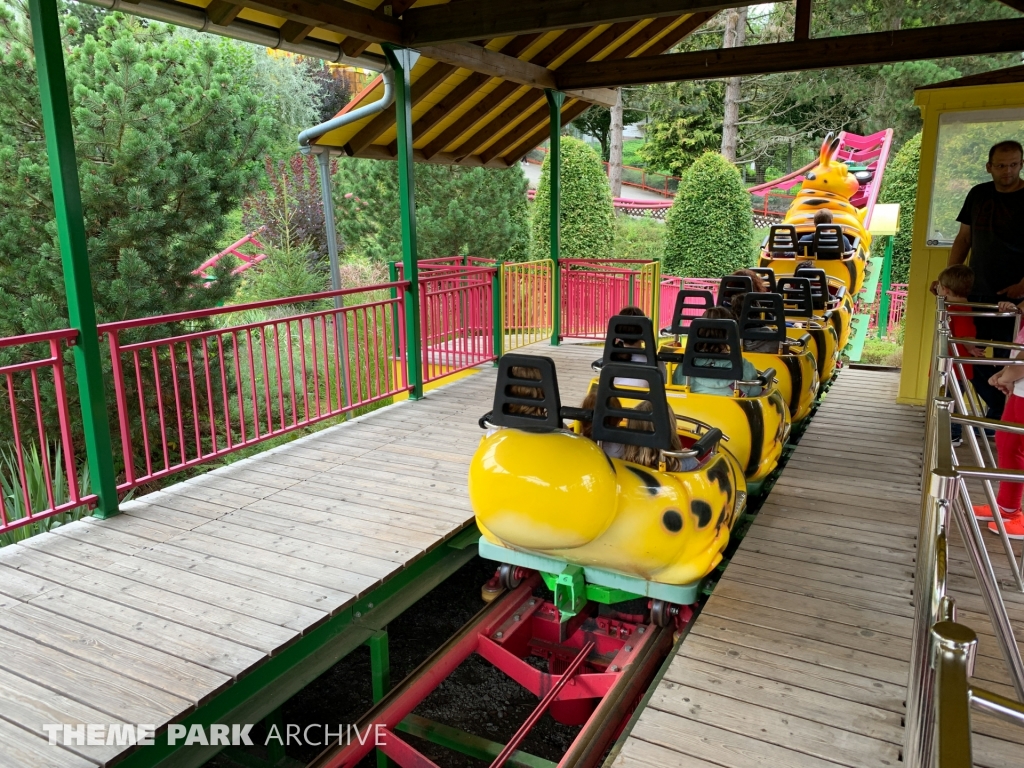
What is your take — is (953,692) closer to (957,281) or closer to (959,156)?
(957,281)

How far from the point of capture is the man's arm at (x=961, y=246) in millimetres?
4426

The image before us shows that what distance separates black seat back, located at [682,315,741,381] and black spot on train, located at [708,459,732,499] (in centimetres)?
56

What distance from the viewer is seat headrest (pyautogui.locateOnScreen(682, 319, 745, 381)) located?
11.0 feet

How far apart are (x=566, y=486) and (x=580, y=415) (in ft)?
1.25

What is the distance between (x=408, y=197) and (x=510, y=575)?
3347 millimetres

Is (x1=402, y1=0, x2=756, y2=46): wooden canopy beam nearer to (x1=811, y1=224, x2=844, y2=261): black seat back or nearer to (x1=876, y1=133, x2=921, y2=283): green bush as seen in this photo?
(x1=811, y1=224, x2=844, y2=261): black seat back

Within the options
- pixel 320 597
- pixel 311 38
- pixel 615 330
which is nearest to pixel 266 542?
pixel 320 597

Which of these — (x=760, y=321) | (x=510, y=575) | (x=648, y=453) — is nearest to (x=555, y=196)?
(x=760, y=321)

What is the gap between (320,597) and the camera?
293cm

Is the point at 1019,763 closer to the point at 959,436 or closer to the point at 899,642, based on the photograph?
the point at 899,642

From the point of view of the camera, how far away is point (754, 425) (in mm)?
3479

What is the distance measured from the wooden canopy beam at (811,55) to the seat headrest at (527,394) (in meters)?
4.27

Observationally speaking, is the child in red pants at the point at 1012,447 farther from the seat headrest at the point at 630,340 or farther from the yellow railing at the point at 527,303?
the yellow railing at the point at 527,303

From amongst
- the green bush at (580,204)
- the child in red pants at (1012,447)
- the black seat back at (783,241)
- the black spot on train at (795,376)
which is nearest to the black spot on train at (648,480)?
the child in red pants at (1012,447)
